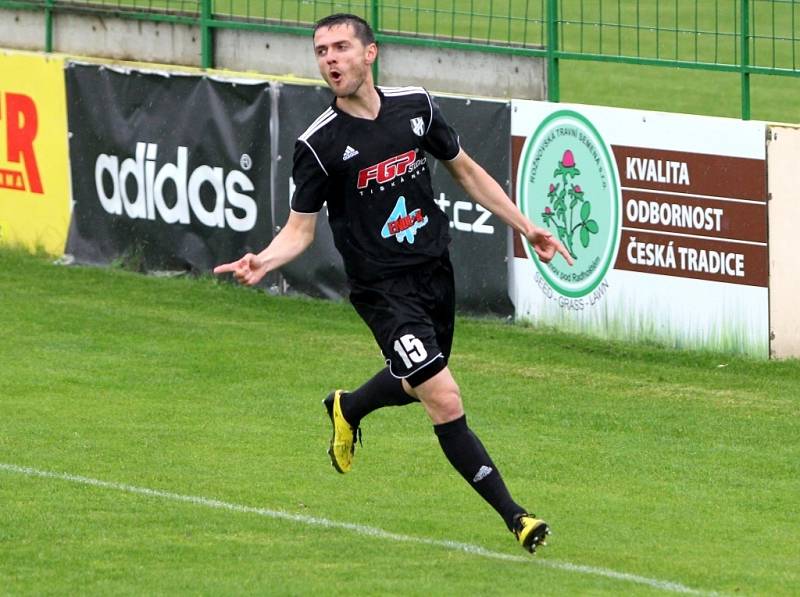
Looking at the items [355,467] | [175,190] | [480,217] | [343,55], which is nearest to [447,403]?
[343,55]

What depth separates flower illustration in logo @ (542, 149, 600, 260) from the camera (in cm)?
1286

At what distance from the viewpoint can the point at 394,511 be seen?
809 centimetres

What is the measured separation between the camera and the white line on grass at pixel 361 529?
687 centimetres

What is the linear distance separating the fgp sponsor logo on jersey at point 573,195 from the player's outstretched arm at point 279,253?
217 inches

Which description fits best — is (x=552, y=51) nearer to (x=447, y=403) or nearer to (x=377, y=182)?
(x=377, y=182)

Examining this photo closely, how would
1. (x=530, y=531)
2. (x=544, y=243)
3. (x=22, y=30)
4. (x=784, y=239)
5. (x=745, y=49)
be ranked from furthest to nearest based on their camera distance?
(x=22, y=30) < (x=745, y=49) < (x=784, y=239) < (x=544, y=243) < (x=530, y=531)

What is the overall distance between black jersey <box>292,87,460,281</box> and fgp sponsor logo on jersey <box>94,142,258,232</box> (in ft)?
24.3

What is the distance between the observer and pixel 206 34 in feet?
52.5

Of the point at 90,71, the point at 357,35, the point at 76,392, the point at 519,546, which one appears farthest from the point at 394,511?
the point at 90,71

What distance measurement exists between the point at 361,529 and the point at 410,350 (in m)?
0.90

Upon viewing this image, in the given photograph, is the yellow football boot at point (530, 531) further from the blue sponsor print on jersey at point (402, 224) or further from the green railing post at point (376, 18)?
the green railing post at point (376, 18)

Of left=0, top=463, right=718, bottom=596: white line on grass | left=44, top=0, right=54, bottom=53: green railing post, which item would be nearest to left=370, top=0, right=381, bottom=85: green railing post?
left=44, top=0, right=54, bottom=53: green railing post

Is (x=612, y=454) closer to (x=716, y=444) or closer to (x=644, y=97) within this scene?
(x=716, y=444)

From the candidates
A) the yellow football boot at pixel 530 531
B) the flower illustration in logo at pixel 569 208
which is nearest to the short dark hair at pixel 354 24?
the yellow football boot at pixel 530 531
